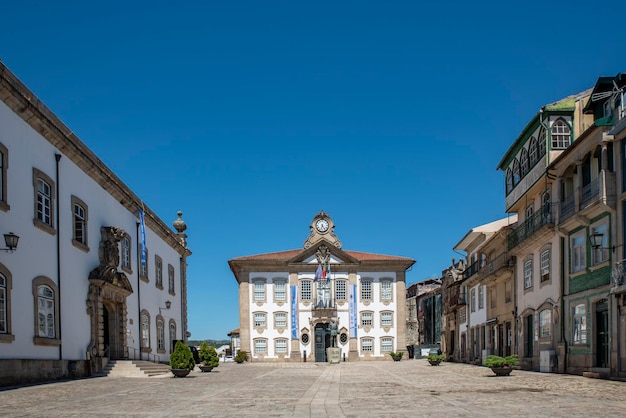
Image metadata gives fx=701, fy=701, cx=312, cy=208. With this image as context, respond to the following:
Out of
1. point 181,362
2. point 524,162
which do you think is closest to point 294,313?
point 524,162

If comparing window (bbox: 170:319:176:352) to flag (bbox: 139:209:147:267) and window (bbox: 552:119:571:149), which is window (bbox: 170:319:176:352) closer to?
flag (bbox: 139:209:147:267)

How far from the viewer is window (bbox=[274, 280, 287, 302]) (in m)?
61.6

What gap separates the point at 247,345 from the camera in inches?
2395

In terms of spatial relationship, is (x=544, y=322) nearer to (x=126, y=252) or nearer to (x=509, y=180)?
(x=509, y=180)

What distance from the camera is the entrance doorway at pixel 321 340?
6144cm

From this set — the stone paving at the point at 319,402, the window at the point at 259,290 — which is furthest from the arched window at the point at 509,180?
the window at the point at 259,290

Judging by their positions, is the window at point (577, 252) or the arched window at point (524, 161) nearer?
the window at point (577, 252)

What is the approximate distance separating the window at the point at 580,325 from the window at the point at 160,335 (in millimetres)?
20938

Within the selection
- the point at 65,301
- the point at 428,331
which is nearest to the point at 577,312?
the point at 65,301

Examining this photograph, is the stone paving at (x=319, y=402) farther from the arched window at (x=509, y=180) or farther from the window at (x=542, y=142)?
the arched window at (x=509, y=180)

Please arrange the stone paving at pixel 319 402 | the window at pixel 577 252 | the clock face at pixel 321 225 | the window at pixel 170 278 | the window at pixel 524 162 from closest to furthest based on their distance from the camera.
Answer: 1. the stone paving at pixel 319 402
2. the window at pixel 577 252
3. the window at pixel 524 162
4. the window at pixel 170 278
5. the clock face at pixel 321 225

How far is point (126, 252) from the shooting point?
30.2 meters

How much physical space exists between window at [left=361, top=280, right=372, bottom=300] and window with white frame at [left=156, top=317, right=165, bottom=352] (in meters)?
27.6

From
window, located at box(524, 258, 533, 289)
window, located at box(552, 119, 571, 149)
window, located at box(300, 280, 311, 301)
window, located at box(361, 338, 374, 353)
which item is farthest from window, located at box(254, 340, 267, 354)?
window, located at box(552, 119, 571, 149)
